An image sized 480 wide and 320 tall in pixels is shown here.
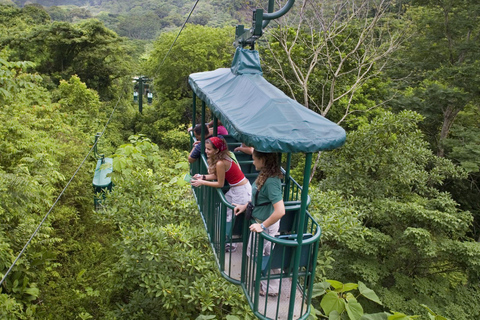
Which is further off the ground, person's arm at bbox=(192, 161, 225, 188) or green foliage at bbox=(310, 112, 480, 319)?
person's arm at bbox=(192, 161, 225, 188)

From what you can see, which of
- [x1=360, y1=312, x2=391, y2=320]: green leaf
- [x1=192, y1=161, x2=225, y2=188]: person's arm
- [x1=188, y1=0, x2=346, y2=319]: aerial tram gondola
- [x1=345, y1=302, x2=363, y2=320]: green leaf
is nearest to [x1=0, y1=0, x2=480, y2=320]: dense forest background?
[x1=360, y1=312, x2=391, y2=320]: green leaf

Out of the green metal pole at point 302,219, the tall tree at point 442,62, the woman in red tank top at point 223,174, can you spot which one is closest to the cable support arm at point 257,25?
the woman in red tank top at point 223,174

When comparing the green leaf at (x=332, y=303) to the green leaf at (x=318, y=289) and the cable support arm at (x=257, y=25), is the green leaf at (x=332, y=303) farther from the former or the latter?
the cable support arm at (x=257, y=25)

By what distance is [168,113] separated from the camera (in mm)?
24906

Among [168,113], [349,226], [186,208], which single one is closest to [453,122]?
[349,226]

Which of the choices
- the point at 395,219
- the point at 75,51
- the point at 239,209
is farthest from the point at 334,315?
the point at 75,51

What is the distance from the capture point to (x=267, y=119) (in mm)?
3207

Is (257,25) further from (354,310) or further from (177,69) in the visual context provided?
(177,69)

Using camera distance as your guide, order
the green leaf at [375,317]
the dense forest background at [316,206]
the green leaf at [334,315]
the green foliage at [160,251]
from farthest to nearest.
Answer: the dense forest background at [316,206] < the green foliage at [160,251] < the green leaf at [334,315] < the green leaf at [375,317]

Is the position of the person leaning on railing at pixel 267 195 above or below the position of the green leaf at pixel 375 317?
above

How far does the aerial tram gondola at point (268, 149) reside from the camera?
3.02 m

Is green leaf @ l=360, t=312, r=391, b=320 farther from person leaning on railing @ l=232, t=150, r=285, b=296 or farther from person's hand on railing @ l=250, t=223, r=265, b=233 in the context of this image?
person's hand on railing @ l=250, t=223, r=265, b=233

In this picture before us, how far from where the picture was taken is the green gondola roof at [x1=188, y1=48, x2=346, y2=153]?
294 centimetres

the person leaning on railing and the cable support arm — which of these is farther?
the cable support arm
